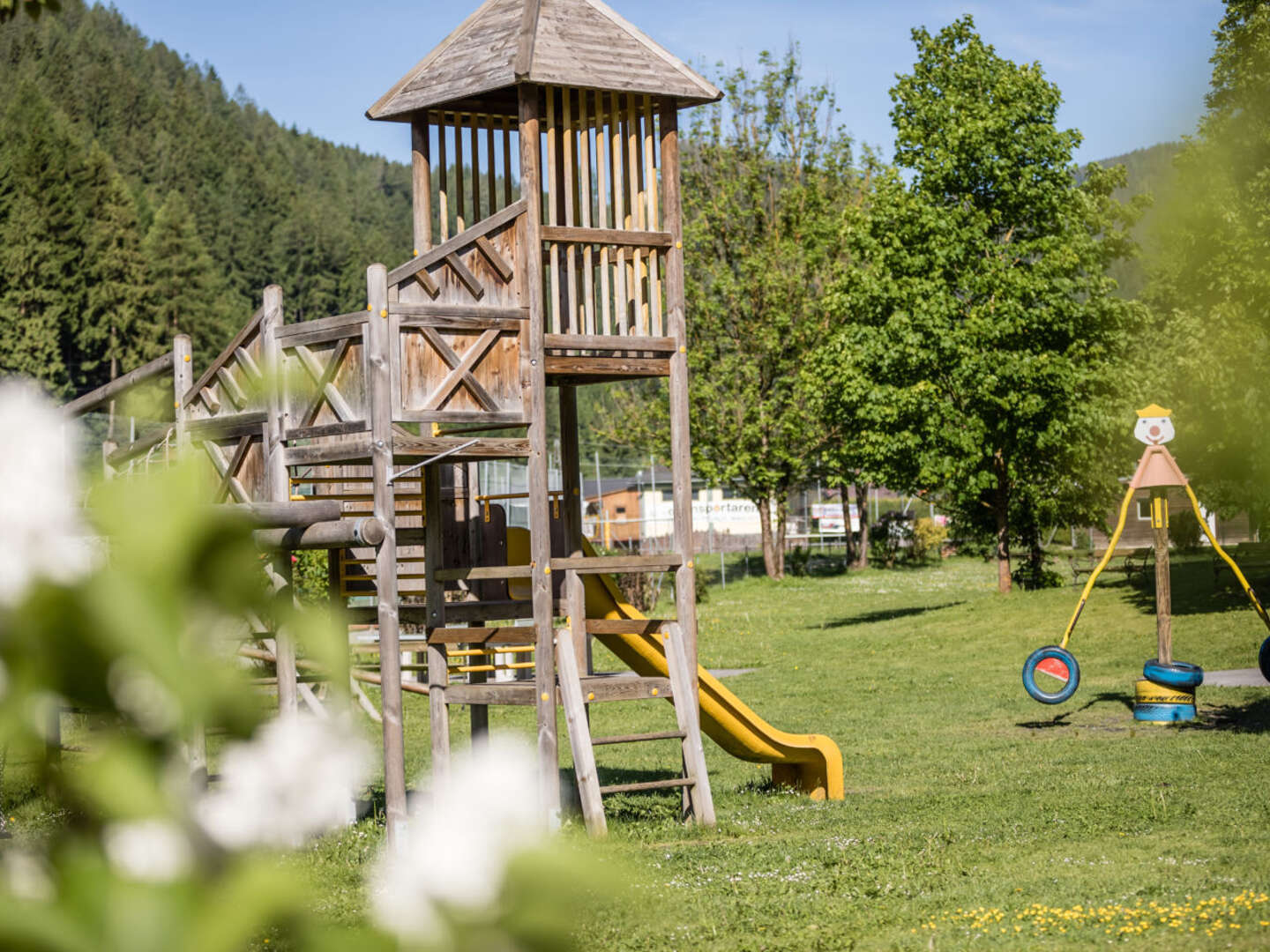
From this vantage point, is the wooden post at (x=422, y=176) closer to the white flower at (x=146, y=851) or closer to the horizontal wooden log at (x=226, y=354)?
the horizontal wooden log at (x=226, y=354)

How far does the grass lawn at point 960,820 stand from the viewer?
7383mm

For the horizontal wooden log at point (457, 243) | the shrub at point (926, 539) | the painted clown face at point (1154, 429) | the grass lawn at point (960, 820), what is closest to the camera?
the grass lawn at point (960, 820)

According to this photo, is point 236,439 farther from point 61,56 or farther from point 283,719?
point 61,56

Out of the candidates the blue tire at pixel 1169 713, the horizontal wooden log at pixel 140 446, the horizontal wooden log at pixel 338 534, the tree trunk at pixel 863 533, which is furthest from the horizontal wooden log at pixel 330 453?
the tree trunk at pixel 863 533

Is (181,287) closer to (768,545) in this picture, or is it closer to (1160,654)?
(768,545)

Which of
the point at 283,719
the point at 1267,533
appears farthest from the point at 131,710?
the point at 1267,533

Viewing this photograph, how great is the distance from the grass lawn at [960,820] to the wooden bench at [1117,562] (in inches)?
330

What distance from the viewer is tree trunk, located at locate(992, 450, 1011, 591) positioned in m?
32.8

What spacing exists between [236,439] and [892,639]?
18.9 m

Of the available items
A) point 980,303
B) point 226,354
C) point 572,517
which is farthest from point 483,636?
point 980,303

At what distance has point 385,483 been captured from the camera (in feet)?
35.2

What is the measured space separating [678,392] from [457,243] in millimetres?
2423

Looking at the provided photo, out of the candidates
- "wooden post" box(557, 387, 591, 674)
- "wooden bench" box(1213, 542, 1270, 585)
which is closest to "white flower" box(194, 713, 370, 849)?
"wooden post" box(557, 387, 591, 674)

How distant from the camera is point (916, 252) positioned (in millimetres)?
32906
